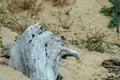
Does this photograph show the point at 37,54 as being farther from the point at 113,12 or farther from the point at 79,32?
the point at 113,12

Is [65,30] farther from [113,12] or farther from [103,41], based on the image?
[113,12]

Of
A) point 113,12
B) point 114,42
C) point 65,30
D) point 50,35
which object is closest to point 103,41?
point 114,42

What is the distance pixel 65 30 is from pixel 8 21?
4.09ft

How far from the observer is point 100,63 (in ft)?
23.7

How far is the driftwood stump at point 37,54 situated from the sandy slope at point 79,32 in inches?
5.3

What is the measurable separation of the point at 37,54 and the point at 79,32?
4.04 meters

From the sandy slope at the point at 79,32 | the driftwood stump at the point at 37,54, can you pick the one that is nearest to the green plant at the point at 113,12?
the sandy slope at the point at 79,32

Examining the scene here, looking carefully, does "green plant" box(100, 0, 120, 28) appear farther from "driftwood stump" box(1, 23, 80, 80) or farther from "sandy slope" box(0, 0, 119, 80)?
"driftwood stump" box(1, 23, 80, 80)

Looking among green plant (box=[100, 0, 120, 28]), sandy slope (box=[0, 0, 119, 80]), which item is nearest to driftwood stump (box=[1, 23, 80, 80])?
sandy slope (box=[0, 0, 119, 80])

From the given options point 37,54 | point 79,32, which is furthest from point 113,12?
point 37,54

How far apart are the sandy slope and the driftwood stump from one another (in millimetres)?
135

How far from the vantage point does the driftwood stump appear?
5.30m

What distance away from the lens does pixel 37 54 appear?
5387 millimetres

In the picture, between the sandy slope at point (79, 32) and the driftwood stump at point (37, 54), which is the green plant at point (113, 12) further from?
the driftwood stump at point (37, 54)
